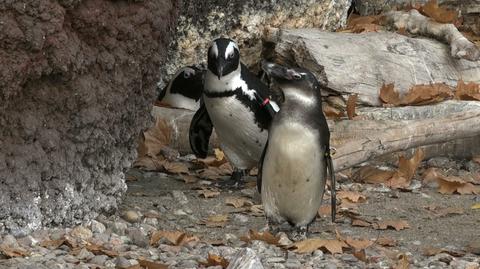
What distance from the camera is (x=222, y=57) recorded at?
811 cm

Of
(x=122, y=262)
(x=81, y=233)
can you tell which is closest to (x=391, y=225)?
(x=81, y=233)

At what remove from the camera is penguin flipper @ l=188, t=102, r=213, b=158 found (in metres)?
8.58

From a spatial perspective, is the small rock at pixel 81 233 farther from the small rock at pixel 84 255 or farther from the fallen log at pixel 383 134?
the fallen log at pixel 383 134

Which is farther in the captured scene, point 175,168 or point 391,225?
point 175,168

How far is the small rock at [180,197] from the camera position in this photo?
24.5 feet

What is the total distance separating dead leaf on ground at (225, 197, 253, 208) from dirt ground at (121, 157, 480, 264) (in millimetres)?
30

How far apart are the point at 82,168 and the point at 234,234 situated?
98 cm

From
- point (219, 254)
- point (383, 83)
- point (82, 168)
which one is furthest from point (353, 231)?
point (383, 83)

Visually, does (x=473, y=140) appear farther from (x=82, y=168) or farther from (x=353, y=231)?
(x=82, y=168)

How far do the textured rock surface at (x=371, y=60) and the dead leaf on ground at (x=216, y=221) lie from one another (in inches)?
99.5

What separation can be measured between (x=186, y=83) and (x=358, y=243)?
4.00 meters

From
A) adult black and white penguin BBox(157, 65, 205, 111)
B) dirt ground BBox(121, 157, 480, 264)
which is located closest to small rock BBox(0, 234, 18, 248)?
dirt ground BBox(121, 157, 480, 264)

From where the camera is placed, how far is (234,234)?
658 cm

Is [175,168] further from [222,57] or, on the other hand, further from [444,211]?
[444,211]
